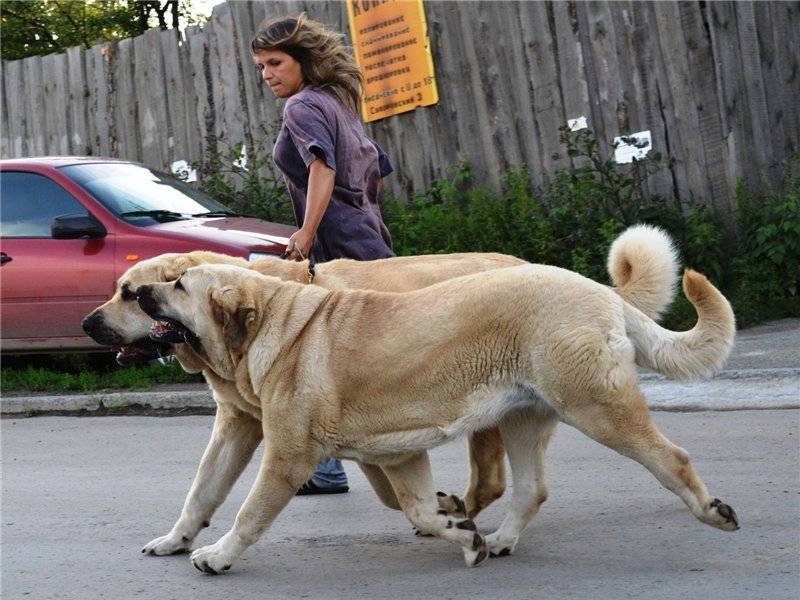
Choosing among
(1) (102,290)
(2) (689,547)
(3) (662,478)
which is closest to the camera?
(3) (662,478)

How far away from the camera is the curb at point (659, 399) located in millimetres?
8219

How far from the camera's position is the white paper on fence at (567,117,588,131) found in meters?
11.8

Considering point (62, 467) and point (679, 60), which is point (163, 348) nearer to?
point (62, 467)

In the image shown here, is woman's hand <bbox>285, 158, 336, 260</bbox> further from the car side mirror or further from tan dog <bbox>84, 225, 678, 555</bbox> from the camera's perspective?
the car side mirror

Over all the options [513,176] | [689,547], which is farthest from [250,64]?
[689,547]

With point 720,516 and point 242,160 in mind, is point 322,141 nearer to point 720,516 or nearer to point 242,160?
point 720,516

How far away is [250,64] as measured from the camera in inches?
550

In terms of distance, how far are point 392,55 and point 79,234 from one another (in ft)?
13.4

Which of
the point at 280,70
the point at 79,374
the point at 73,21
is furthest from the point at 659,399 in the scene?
the point at 73,21

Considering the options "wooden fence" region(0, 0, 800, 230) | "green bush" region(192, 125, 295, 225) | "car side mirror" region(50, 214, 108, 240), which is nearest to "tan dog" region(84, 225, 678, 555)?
"car side mirror" region(50, 214, 108, 240)

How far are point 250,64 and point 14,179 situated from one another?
3.69 meters

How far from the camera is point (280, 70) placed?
6645 millimetres

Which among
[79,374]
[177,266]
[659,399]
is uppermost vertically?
[177,266]

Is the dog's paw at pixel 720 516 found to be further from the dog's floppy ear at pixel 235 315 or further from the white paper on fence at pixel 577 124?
the white paper on fence at pixel 577 124
